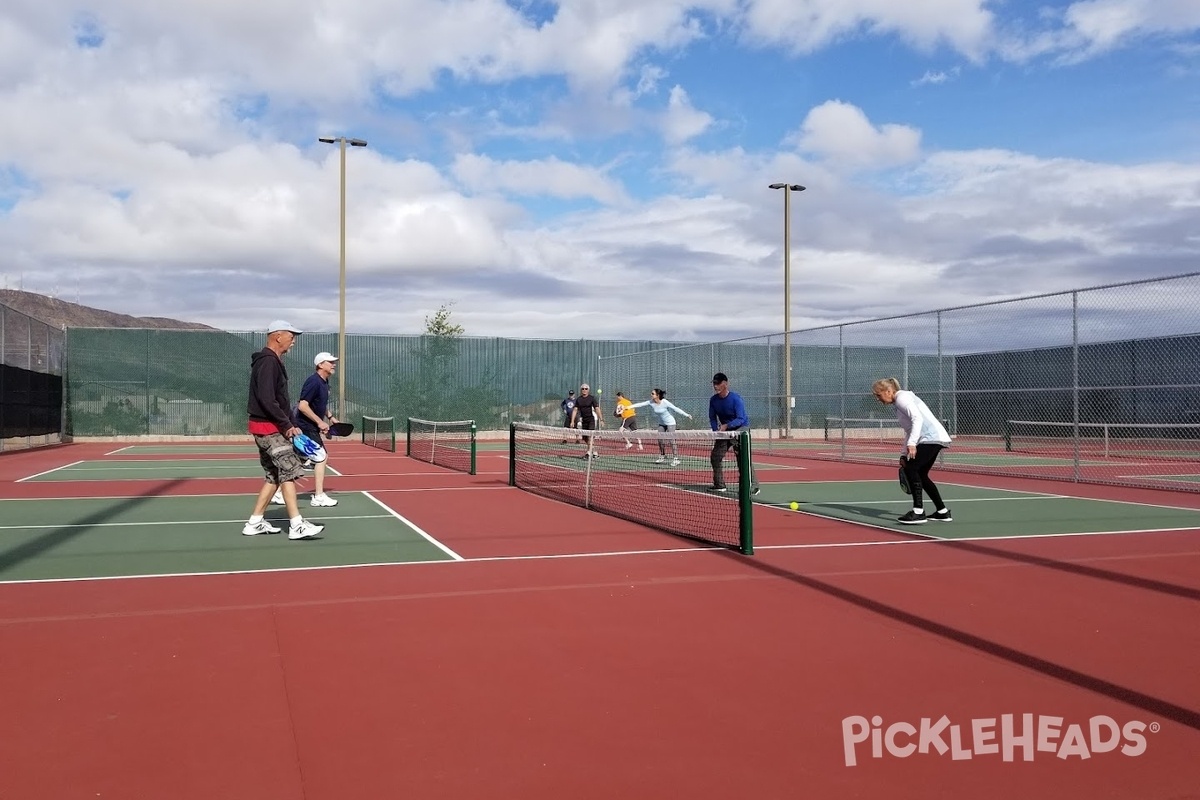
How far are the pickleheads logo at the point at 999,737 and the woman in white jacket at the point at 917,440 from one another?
6.23 m

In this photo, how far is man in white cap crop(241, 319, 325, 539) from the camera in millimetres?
8648

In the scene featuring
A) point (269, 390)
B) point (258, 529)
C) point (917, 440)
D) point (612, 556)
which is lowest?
point (612, 556)

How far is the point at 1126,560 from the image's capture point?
8.09 meters

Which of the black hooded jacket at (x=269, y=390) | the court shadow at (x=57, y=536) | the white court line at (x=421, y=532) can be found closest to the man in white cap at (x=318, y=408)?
the white court line at (x=421, y=532)

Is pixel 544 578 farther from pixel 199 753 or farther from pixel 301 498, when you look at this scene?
pixel 301 498

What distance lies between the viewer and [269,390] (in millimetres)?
8633

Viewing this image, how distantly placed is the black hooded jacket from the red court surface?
1754 millimetres

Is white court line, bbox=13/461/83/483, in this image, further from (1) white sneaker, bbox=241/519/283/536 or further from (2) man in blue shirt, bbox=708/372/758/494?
(2) man in blue shirt, bbox=708/372/758/494

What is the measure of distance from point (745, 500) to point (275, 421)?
4.00m

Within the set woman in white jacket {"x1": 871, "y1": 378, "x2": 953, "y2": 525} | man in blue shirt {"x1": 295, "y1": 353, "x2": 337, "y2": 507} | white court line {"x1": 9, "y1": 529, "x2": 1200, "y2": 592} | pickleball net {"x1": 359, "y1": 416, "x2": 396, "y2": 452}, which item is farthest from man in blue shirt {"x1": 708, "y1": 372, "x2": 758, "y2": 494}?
pickleball net {"x1": 359, "y1": 416, "x2": 396, "y2": 452}

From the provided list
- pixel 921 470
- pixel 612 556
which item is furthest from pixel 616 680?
pixel 921 470

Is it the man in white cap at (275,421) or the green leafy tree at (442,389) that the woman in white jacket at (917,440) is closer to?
the man in white cap at (275,421)

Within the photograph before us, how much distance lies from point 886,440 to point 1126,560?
23.2 metres

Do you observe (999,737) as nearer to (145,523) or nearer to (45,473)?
(145,523)
